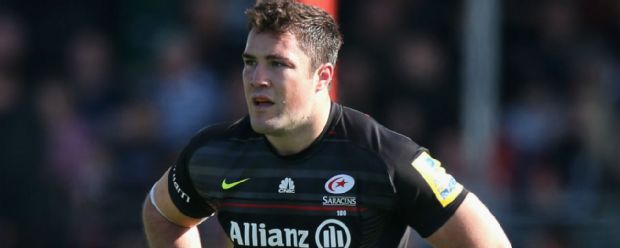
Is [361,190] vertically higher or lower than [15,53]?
higher

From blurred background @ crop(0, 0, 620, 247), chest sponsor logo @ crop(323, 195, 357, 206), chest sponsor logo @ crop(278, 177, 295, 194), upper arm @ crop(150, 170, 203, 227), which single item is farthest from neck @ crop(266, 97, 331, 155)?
blurred background @ crop(0, 0, 620, 247)

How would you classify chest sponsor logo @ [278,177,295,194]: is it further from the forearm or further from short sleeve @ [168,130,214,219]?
the forearm

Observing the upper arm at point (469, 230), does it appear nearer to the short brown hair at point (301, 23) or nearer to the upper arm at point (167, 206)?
the short brown hair at point (301, 23)

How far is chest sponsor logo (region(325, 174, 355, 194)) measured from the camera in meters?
5.10

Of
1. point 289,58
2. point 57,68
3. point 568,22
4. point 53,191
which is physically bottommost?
point 53,191

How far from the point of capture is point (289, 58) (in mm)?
4984

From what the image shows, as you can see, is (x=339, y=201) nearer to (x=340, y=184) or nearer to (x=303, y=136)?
(x=340, y=184)

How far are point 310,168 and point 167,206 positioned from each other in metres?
0.78

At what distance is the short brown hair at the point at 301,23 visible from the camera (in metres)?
4.99

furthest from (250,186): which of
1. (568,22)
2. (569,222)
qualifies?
(568,22)

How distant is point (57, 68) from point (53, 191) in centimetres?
122

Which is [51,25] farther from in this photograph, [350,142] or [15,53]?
[350,142]

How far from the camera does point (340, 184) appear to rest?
511 centimetres

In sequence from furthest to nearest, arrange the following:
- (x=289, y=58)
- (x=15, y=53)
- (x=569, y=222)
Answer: (x=15, y=53) < (x=569, y=222) < (x=289, y=58)
